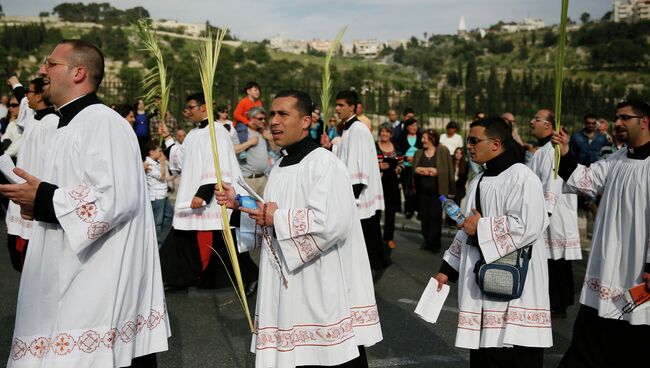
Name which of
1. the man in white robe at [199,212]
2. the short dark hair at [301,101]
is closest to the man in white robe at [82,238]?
the short dark hair at [301,101]

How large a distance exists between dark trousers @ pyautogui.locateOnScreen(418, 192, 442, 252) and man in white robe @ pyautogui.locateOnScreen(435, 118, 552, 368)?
20.5ft

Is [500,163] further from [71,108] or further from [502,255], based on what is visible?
[71,108]

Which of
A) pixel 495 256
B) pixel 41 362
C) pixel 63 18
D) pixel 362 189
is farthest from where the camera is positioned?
pixel 63 18

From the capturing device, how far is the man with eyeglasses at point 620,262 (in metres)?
5.04

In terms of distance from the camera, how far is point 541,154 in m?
7.62

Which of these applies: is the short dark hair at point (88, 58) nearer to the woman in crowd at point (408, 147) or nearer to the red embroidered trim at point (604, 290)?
the red embroidered trim at point (604, 290)

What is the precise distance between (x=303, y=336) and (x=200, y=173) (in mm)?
4019

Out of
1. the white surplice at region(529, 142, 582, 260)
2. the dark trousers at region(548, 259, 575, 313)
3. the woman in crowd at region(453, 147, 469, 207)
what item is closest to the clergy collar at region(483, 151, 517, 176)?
the white surplice at region(529, 142, 582, 260)

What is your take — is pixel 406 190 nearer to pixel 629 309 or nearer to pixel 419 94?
pixel 419 94

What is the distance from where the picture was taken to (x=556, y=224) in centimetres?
770

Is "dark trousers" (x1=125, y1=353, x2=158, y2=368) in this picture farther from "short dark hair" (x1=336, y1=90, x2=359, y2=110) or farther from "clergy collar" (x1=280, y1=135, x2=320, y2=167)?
"short dark hair" (x1=336, y1=90, x2=359, y2=110)

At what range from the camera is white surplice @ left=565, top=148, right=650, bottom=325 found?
5051 mm

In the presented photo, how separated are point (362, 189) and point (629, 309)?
13.9 feet

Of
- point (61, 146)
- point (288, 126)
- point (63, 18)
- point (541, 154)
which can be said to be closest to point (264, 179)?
point (541, 154)
